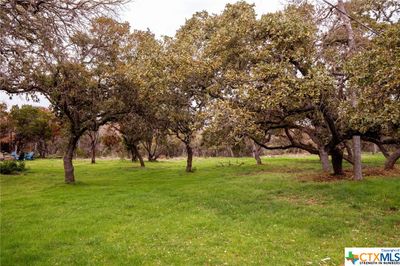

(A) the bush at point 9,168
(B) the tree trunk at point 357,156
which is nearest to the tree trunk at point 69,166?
(A) the bush at point 9,168

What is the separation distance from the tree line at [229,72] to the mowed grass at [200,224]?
3.57 meters

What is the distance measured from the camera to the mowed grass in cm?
1141

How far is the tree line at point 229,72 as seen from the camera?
13477 millimetres

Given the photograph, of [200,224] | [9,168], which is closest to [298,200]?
[200,224]

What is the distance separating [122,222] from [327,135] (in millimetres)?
17046

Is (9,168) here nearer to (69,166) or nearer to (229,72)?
(69,166)

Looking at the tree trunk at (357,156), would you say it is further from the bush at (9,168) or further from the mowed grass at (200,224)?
the bush at (9,168)

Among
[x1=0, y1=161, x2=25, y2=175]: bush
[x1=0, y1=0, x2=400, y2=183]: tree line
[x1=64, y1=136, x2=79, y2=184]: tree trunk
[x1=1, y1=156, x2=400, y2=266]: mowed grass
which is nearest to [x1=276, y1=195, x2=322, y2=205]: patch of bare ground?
[x1=1, y1=156, x2=400, y2=266]: mowed grass

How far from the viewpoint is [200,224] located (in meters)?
15.2

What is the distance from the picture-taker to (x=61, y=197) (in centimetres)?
2223

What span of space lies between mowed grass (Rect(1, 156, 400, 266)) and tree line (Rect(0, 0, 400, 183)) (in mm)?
3570

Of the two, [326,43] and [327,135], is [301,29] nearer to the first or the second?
[326,43]

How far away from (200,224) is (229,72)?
921cm

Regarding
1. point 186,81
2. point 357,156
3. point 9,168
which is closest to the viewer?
point 186,81
